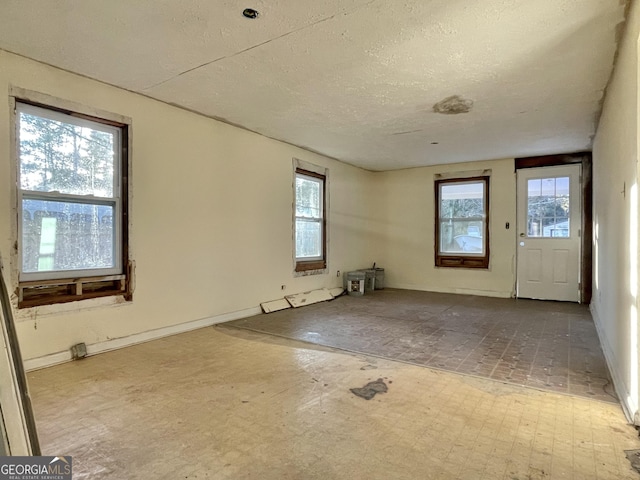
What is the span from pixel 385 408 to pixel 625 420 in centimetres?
142

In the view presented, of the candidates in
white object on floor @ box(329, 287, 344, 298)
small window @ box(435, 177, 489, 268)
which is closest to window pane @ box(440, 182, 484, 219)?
small window @ box(435, 177, 489, 268)

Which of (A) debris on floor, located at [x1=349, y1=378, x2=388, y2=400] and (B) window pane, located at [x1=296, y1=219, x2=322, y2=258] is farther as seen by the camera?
(B) window pane, located at [x1=296, y1=219, x2=322, y2=258]

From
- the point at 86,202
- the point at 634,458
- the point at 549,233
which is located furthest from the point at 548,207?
the point at 86,202

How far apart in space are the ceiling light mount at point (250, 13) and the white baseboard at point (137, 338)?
312 cm

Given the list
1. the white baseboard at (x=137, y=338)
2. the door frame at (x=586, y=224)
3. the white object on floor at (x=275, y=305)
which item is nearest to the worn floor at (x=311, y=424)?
the white baseboard at (x=137, y=338)

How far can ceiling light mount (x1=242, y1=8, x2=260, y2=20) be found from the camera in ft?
7.86

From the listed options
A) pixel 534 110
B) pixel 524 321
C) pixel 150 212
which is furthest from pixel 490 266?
pixel 150 212

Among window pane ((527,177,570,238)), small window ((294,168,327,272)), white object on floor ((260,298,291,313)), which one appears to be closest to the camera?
white object on floor ((260,298,291,313))

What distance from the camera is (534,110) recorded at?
4211 mm

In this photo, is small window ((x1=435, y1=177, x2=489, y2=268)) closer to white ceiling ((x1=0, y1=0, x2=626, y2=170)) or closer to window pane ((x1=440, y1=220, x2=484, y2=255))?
window pane ((x1=440, y1=220, x2=484, y2=255))

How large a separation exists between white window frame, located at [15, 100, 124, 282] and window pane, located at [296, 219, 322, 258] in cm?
295

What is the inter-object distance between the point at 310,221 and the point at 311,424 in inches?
177

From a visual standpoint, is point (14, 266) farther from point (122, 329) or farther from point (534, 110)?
point (534, 110)

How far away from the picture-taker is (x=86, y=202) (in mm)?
3449
